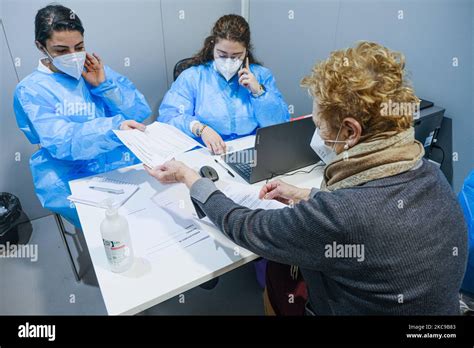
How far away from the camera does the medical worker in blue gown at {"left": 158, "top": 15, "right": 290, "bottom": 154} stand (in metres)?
1.72

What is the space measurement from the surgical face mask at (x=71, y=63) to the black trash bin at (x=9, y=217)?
99 cm

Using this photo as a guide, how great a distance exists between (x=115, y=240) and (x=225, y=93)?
3.93ft

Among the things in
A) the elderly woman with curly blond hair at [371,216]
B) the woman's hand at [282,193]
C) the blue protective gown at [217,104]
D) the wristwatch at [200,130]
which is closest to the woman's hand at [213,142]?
the wristwatch at [200,130]

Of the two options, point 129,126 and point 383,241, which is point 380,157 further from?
point 129,126

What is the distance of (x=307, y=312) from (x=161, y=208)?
0.61 m

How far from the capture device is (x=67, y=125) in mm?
1292

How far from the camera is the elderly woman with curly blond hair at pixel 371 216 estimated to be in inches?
27.5

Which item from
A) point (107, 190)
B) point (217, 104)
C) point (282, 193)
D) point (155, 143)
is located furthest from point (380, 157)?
point (217, 104)

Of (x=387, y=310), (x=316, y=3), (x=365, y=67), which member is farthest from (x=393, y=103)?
(x=316, y=3)

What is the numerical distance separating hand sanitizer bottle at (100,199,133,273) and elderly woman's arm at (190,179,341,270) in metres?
0.24

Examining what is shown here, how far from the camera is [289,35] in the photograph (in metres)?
2.33

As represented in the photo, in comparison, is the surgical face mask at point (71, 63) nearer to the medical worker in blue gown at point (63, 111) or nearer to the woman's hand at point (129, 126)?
the medical worker in blue gown at point (63, 111)

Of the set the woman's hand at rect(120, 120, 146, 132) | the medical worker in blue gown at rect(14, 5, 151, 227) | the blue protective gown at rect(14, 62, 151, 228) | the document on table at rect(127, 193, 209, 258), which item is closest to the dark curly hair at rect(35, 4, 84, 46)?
the medical worker in blue gown at rect(14, 5, 151, 227)

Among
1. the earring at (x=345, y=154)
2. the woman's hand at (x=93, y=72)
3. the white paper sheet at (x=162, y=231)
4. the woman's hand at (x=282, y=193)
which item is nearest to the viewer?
the earring at (x=345, y=154)
